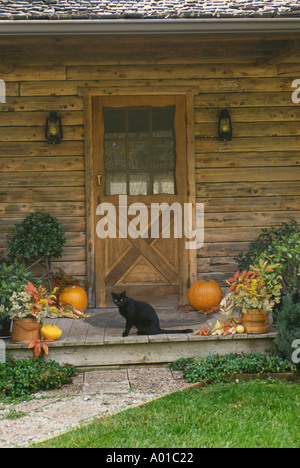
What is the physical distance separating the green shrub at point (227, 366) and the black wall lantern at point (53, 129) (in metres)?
3.00

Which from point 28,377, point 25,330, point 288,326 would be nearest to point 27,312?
point 25,330

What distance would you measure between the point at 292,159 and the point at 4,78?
352 cm

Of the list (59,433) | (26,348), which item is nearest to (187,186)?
(26,348)

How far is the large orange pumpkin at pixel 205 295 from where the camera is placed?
612 centimetres

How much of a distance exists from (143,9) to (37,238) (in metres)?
2.60

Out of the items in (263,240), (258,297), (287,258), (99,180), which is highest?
(99,180)

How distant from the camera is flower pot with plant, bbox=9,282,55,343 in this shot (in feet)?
15.6

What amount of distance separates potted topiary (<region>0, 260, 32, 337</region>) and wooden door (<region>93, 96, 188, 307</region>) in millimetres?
1560

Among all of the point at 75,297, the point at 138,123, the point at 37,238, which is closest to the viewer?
the point at 37,238

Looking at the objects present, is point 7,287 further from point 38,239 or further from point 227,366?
point 227,366

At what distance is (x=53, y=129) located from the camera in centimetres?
629

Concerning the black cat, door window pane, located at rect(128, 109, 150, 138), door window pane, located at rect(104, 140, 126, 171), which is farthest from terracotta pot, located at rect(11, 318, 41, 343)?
door window pane, located at rect(128, 109, 150, 138)

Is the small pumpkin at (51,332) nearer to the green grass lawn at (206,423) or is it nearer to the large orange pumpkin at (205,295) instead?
the green grass lawn at (206,423)

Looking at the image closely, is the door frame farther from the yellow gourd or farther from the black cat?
the yellow gourd
